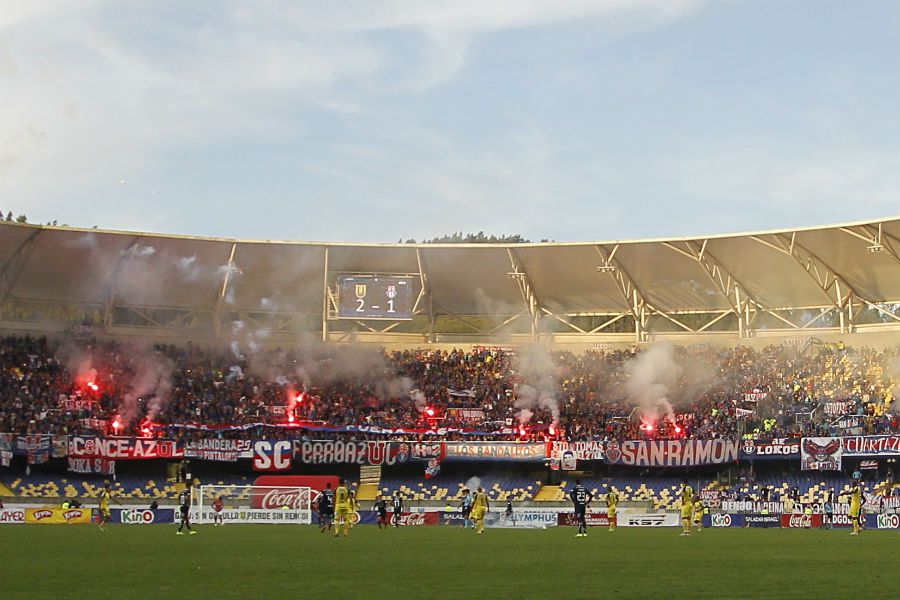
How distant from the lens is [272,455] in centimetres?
5122

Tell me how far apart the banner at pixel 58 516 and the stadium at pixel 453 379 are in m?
0.08

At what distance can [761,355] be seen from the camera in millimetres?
55000

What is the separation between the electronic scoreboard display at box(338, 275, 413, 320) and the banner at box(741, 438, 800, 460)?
16250 mm

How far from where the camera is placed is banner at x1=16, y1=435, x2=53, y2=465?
48125 mm

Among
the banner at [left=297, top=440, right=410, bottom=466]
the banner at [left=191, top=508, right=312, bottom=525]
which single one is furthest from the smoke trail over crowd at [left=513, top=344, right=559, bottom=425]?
the banner at [left=191, top=508, right=312, bottom=525]

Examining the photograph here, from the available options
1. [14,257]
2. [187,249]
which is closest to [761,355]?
[187,249]

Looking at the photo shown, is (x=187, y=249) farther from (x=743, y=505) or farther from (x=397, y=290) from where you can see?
(x=743, y=505)

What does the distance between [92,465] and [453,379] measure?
17494mm

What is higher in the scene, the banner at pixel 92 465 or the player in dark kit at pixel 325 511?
the banner at pixel 92 465

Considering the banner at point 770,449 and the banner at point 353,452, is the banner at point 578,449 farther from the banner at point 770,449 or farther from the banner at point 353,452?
the banner at point 353,452

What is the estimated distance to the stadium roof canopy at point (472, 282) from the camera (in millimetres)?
50281

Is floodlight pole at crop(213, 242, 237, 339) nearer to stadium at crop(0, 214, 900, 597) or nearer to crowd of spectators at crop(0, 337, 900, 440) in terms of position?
stadium at crop(0, 214, 900, 597)

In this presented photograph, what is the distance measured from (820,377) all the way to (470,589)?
4068 centimetres

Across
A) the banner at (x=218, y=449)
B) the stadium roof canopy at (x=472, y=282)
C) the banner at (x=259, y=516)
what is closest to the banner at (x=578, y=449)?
the stadium roof canopy at (x=472, y=282)
